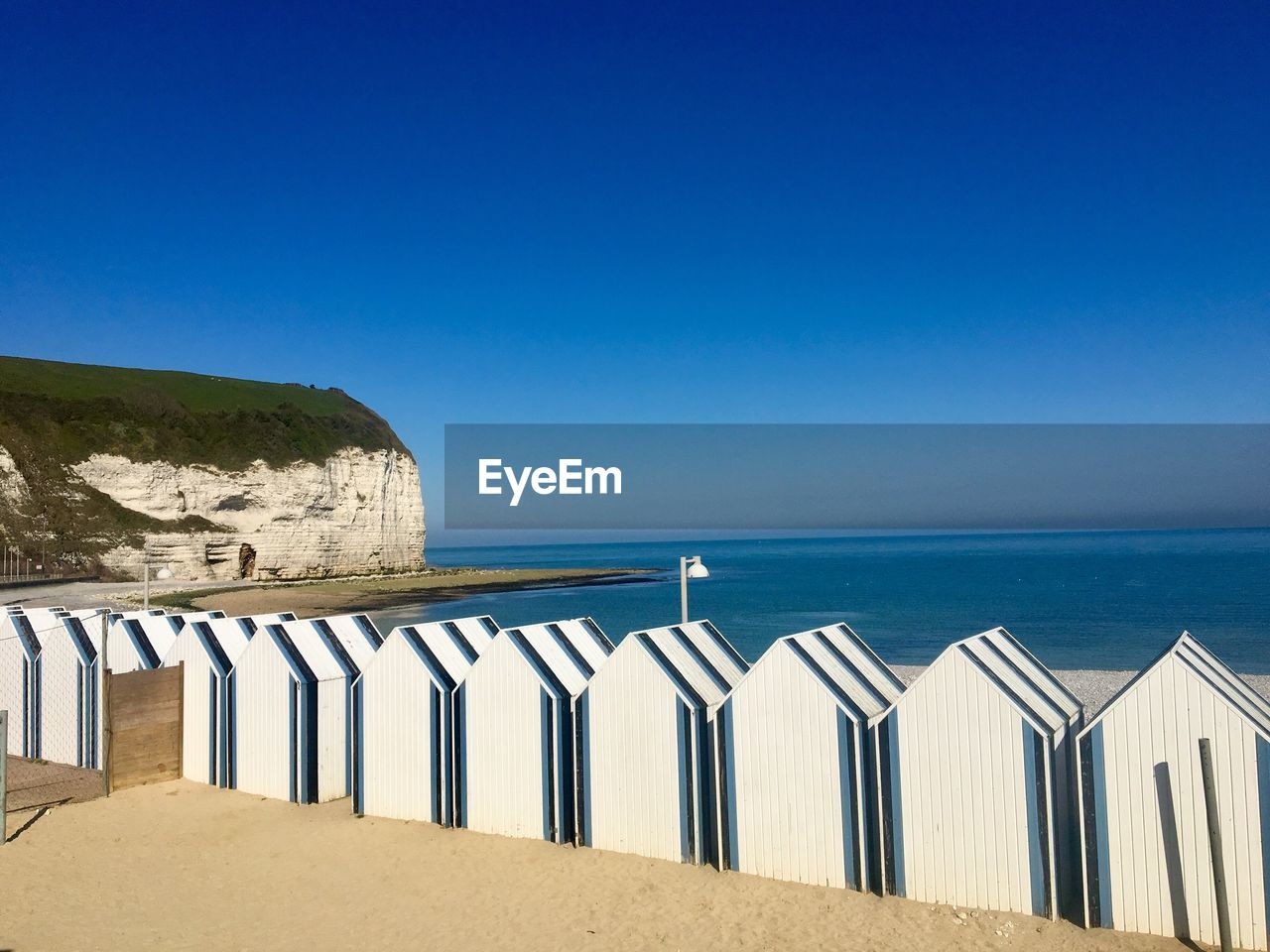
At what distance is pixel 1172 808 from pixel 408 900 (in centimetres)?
687

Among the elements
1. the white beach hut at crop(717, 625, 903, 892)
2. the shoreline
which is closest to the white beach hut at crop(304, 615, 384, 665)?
the white beach hut at crop(717, 625, 903, 892)

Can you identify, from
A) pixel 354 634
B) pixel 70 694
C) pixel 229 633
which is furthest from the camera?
pixel 70 694

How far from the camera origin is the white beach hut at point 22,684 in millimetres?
14914

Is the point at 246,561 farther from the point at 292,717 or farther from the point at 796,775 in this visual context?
the point at 796,775

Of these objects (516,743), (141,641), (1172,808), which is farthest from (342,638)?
(1172,808)

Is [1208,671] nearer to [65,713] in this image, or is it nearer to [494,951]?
[494,951]

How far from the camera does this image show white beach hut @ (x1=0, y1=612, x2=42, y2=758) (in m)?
14.9

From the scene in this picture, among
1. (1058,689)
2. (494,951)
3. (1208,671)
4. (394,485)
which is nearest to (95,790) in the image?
(494,951)

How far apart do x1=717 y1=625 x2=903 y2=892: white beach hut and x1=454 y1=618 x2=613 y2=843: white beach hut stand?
192 cm

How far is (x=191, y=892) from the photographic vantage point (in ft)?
30.3

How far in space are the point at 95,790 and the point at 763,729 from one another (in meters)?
9.77

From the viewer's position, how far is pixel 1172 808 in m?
7.50

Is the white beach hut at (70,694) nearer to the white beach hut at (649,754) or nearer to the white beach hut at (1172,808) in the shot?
the white beach hut at (649,754)

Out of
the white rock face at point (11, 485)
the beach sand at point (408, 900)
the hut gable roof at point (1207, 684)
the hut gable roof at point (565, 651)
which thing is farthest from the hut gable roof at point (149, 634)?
the white rock face at point (11, 485)
